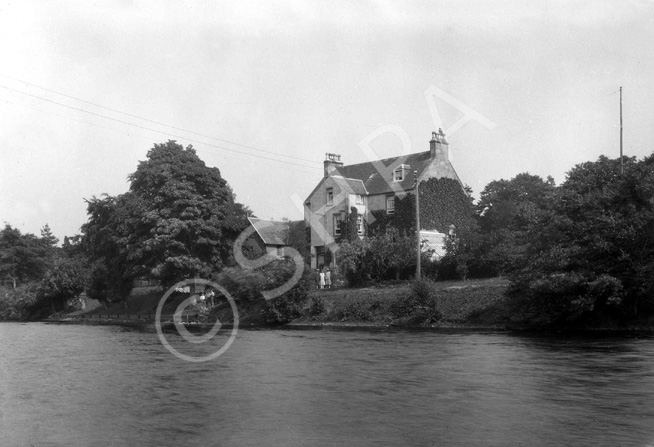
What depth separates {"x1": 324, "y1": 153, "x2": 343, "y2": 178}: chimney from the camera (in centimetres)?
7188

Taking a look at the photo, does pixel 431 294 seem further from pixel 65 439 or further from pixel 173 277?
pixel 65 439

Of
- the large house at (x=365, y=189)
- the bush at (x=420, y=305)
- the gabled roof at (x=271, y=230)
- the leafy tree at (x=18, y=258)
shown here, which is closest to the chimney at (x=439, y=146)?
the large house at (x=365, y=189)

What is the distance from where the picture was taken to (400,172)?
68.1m

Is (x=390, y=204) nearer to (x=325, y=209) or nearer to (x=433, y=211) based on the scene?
(x=433, y=211)

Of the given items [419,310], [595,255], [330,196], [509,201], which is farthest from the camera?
[509,201]

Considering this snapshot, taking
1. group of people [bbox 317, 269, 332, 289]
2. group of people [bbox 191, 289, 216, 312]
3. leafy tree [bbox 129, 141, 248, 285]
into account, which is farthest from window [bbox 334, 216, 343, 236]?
group of people [bbox 191, 289, 216, 312]

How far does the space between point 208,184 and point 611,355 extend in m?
43.9

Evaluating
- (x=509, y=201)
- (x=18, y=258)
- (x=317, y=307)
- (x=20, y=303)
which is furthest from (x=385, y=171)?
(x=18, y=258)

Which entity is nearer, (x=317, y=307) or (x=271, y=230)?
(x=317, y=307)

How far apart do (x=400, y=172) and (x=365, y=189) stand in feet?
13.1

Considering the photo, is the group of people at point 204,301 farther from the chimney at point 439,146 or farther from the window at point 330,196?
the chimney at point 439,146

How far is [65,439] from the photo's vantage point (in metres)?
14.0

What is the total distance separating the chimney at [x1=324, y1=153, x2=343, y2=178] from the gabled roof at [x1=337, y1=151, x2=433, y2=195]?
1.98 feet

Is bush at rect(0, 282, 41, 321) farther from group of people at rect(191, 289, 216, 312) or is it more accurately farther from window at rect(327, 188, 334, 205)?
window at rect(327, 188, 334, 205)
